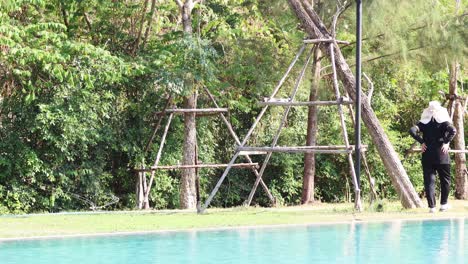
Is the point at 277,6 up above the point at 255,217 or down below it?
above

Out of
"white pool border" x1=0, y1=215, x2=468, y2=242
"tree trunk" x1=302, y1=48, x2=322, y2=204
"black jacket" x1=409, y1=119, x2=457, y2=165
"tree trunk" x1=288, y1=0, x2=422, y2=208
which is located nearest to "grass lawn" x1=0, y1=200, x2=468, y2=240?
"white pool border" x1=0, y1=215, x2=468, y2=242

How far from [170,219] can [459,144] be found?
8.85 meters

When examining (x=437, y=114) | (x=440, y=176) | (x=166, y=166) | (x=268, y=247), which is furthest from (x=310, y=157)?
(x=268, y=247)

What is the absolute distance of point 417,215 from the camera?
1310 centimetres

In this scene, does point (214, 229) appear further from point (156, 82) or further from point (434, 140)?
point (156, 82)

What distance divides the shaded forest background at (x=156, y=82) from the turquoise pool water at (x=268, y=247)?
522 cm

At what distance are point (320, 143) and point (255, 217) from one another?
6.74 metres

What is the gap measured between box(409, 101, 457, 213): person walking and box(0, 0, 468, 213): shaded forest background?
285 cm

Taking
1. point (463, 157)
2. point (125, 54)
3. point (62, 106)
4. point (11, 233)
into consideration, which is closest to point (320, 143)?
point (463, 157)

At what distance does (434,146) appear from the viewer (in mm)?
13805

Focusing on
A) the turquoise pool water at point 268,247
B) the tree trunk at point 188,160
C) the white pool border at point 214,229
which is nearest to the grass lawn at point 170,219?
the white pool border at point 214,229

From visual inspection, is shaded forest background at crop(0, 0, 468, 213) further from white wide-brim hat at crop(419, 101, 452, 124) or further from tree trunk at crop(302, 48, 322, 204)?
white wide-brim hat at crop(419, 101, 452, 124)

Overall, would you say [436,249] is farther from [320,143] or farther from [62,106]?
[320,143]

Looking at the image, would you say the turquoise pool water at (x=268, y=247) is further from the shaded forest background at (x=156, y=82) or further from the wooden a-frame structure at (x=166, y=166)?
the wooden a-frame structure at (x=166, y=166)
